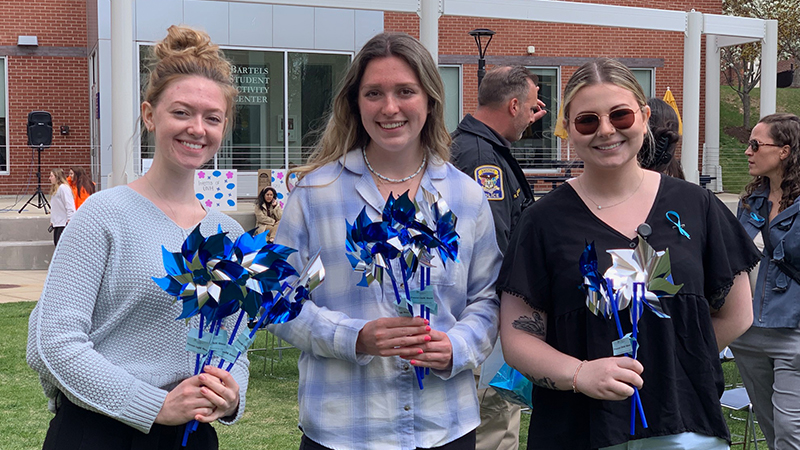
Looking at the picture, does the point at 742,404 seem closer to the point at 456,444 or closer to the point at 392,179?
the point at 456,444

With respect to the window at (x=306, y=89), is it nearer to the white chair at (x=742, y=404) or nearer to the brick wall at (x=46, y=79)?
the brick wall at (x=46, y=79)

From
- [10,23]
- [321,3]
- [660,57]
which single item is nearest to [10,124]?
[10,23]

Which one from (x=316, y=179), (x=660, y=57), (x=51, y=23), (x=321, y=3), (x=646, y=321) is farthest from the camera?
(x=660, y=57)

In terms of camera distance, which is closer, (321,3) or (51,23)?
(321,3)

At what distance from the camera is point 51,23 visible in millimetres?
18578

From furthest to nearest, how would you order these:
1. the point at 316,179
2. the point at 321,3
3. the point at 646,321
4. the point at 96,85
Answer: the point at 96,85
the point at 321,3
the point at 316,179
the point at 646,321

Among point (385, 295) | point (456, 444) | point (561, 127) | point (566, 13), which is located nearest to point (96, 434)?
point (385, 295)

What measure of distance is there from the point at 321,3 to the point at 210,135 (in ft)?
27.7

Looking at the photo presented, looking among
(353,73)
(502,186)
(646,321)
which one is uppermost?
(353,73)

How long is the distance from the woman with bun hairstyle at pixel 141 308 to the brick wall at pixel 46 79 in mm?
17555

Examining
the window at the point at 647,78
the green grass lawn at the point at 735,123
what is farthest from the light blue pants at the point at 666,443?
the window at the point at 647,78

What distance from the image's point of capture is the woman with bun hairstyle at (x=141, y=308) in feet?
6.50

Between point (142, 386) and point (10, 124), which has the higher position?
point (10, 124)

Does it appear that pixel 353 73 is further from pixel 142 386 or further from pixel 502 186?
pixel 502 186
